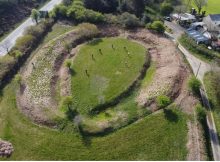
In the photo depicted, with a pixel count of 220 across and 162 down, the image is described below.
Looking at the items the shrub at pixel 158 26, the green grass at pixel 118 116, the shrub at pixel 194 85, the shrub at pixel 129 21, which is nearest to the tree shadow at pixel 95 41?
the shrub at pixel 129 21

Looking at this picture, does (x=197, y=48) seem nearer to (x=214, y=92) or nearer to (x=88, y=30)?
(x=214, y=92)

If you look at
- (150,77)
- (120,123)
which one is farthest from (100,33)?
(120,123)

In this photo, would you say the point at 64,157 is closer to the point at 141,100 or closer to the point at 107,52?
the point at 141,100

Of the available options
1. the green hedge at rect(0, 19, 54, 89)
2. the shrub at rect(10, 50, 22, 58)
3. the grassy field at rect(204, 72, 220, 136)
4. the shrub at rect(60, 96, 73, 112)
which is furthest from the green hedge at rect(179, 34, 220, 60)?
the shrub at rect(10, 50, 22, 58)

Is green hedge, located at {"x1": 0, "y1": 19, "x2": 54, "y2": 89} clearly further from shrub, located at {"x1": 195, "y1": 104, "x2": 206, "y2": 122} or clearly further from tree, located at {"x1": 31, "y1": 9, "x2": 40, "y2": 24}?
shrub, located at {"x1": 195, "y1": 104, "x2": 206, "y2": 122}

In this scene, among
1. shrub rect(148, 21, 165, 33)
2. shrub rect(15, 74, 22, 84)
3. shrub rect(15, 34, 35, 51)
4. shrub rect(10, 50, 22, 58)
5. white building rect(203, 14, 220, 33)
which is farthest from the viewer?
white building rect(203, 14, 220, 33)
